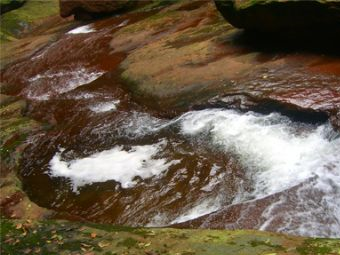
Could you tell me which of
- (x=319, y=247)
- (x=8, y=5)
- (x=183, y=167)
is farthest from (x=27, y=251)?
(x=8, y=5)

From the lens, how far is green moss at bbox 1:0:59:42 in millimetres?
25811

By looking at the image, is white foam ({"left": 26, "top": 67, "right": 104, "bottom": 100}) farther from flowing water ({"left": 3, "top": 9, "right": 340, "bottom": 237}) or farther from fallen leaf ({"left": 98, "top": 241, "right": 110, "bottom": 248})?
fallen leaf ({"left": 98, "top": 241, "right": 110, "bottom": 248})

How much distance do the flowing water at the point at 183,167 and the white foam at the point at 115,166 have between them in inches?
0.9

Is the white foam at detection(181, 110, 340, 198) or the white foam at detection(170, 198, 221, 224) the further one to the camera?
the white foam at detection(181, 110, 340, 198)

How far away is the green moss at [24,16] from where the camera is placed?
25811mm

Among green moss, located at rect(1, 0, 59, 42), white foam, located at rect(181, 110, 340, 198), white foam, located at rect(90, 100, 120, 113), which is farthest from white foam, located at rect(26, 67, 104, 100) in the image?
green moss, located at rect(1, 0, 59, 42)

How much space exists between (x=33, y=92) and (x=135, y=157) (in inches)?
279

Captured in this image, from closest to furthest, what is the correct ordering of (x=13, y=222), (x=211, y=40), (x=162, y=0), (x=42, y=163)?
(x=13, y=222), (x=42, y=163), (x=211, y=40), (x=162, y=0)

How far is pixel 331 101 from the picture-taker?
804 cm

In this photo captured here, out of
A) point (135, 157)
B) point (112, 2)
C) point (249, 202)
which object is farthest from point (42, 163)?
point (112, 2)

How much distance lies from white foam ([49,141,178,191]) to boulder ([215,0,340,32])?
3.87 meters

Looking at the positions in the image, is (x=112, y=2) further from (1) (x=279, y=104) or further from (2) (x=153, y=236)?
(2) (x=153, y=236)

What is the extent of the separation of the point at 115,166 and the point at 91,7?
14469 millimetres

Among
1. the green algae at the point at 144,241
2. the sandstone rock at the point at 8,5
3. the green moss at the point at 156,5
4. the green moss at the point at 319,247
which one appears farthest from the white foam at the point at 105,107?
the sandstone rock at the point at 8,5
